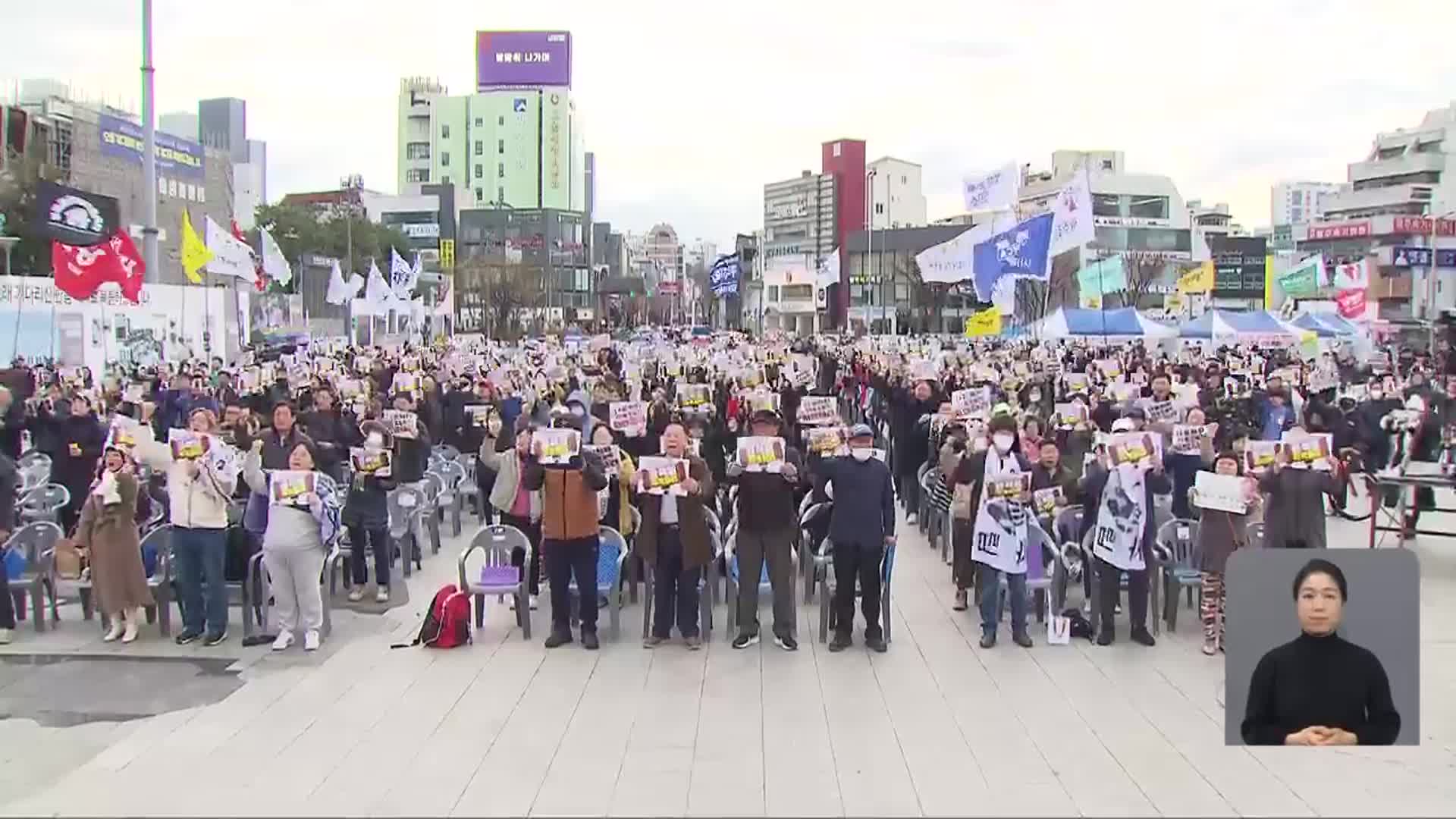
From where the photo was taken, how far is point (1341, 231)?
88.3 metres

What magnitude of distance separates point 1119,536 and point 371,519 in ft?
19.6

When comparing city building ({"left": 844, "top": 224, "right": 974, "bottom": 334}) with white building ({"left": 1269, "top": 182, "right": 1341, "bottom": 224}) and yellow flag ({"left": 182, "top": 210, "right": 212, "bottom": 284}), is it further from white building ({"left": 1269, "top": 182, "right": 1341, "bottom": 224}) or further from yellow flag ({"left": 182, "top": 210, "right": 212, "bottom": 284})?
white building ({"left": 1269, "top": 182, "right": 1341, "bottom": 224})

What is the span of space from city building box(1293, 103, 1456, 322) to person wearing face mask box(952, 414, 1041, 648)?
7368 cm

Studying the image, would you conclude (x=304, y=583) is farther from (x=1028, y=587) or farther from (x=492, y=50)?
(x=492, y=50)

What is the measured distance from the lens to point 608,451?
10352 millimetres

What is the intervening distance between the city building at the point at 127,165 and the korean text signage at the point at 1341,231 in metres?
70.5

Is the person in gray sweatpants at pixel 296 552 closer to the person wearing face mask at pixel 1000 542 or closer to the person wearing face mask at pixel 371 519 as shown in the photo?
Result: the person wearing face mask at pixel 371 519

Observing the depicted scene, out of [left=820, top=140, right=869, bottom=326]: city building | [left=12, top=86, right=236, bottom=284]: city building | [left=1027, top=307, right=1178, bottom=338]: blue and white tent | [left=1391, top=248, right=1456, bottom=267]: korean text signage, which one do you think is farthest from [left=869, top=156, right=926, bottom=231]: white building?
[left=1027, top=307, right=1178, bottom=338]: blue and white tent

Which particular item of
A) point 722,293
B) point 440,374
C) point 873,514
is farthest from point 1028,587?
point 722,293

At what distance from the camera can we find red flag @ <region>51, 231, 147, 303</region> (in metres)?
22.9

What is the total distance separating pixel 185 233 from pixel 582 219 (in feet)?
341

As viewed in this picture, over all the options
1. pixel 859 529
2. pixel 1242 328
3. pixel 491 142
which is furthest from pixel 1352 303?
pixel 491 142

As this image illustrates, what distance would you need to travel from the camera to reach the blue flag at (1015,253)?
2239 centimetres

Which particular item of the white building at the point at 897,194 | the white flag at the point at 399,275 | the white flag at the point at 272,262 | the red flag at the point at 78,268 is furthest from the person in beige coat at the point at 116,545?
the white building at the point at 897,194
